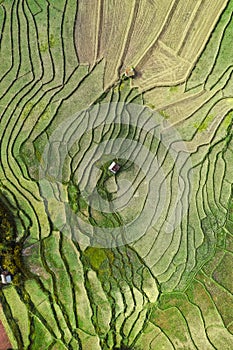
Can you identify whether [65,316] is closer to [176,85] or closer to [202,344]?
[202,344]

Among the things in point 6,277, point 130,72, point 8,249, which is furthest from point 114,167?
point 6,277

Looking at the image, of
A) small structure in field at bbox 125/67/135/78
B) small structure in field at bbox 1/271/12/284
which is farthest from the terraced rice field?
small structure in field at bbox 1/271/12/284

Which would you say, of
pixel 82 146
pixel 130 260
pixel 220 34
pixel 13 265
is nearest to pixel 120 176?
pixel 82 146

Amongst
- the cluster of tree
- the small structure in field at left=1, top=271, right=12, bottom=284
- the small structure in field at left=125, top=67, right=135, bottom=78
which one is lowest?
the small structure in field at left=1, top=271, right=12, bottom=284

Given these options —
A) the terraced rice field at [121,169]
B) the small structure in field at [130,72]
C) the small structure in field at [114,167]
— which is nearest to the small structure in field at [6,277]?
the terraced rice field at [121,169]

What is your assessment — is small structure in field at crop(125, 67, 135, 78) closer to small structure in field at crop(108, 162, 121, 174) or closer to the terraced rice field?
the terraced rice field

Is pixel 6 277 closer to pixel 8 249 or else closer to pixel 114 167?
pixel 8 249
